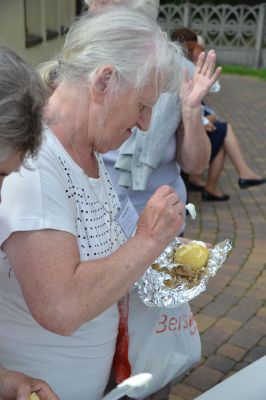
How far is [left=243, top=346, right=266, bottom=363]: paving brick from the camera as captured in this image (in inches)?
117

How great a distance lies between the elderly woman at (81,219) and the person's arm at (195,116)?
30.1 inches

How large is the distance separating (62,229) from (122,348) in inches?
21.7

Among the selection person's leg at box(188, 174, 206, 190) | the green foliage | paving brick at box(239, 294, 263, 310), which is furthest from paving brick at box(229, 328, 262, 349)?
the green foliage

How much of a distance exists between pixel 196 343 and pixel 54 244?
0.88 meters

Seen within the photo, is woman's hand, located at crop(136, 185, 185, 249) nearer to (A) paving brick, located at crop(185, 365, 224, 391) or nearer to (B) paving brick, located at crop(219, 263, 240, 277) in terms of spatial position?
(A) paving brick, located at crop(185, 365, 224, 391)

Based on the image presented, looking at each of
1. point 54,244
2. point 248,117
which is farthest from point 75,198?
point 248,117

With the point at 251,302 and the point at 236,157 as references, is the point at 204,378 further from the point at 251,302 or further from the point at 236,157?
the point at 236,157

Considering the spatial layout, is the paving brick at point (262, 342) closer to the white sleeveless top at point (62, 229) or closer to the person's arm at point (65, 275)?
the white sleeveless top at point (62, 229)

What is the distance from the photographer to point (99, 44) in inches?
56.4

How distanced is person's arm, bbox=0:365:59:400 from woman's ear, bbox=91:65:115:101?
70 cm

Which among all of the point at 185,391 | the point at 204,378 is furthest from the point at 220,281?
the point at 185,391

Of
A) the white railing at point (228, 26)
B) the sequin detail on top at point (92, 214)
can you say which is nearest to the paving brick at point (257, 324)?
the sequin detail on top at point (92, 214)

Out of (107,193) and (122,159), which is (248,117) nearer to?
(122,159)

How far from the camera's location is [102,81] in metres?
1.42
